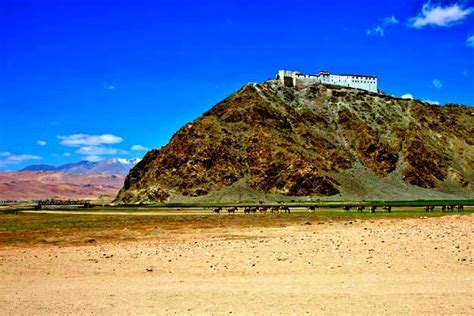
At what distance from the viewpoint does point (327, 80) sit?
618ft

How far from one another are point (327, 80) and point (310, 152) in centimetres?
4942

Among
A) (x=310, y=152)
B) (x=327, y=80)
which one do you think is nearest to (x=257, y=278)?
(x=310, y=152)

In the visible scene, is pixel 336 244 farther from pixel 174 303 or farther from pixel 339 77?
pixel 339 77

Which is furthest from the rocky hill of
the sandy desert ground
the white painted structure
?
the sandy desert ground

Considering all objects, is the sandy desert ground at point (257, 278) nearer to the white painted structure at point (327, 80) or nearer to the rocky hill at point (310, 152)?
the rocky hill at point (310, 152)

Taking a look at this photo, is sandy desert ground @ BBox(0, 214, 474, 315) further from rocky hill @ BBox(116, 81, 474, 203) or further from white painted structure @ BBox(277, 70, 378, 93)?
white painted structure @ BBox(277, 70, 378, 93)

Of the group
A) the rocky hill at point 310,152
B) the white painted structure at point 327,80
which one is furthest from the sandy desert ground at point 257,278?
the white painted structure at point 327,80

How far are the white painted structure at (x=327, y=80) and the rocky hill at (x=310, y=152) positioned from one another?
16.6 ft

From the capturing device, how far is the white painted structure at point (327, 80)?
182250mm

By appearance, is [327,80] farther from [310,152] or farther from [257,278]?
[257,278]

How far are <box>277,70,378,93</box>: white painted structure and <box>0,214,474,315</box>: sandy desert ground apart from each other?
155 m

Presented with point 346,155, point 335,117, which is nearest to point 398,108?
point 335,117

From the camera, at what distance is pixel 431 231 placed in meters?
31.6

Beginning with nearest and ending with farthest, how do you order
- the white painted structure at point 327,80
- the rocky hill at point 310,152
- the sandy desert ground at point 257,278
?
the sandy desert ground at point 257,278 → the rocky hill at point 310,152 → the white painted structure at point 327,80
